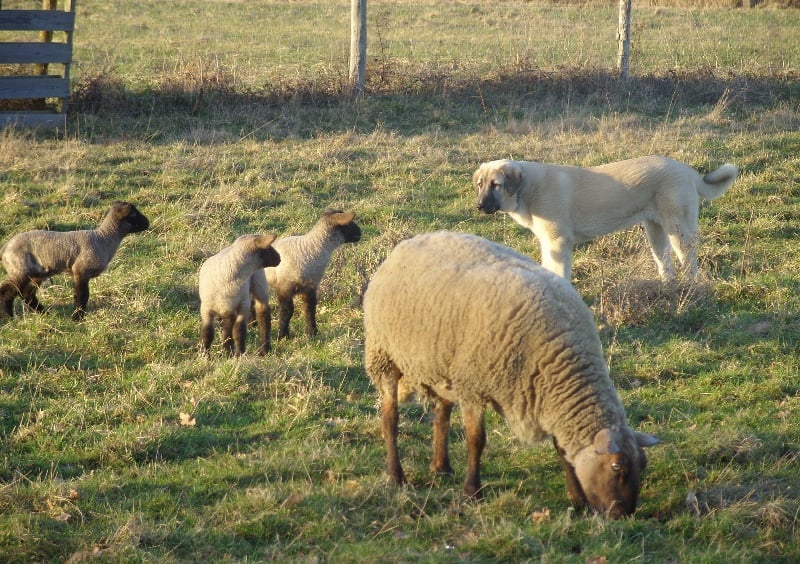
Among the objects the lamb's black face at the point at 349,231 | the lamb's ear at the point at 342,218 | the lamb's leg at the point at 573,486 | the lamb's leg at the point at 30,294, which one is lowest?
the lamb's leg at the point at 573,486

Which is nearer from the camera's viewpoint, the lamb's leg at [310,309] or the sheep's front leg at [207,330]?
the sheep's front leg at [207,330]

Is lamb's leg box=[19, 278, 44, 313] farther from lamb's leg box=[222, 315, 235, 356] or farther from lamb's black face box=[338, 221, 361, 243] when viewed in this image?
lamb's black face box=[338, 221, 361, 243]

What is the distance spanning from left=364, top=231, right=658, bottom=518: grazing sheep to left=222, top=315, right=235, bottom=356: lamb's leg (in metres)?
2.55

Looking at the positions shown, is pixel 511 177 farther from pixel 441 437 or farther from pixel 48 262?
pixel 48 262

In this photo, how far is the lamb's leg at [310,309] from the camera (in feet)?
27.3

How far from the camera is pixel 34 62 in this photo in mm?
14305

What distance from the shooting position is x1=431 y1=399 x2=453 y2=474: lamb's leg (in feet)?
18.6

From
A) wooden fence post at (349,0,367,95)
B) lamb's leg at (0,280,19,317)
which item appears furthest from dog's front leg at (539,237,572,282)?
wooden fence post at (349,0,367,95)

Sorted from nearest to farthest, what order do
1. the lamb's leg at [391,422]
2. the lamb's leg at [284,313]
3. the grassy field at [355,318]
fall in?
the grassy field at [355,318] < the lamb's leg at [391,422] < the lamb's leg at [284,313]

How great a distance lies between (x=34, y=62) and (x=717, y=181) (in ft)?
33.4

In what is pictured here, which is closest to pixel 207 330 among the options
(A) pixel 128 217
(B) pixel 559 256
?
(A) pixel 128 217

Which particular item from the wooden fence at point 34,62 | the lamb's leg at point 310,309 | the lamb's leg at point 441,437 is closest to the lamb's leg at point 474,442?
the lamb's leg at point 441,437

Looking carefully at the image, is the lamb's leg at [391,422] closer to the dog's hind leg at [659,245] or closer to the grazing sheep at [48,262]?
the grazing sheep at [48,262]

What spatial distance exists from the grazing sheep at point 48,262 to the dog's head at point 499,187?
3668 millimetres
